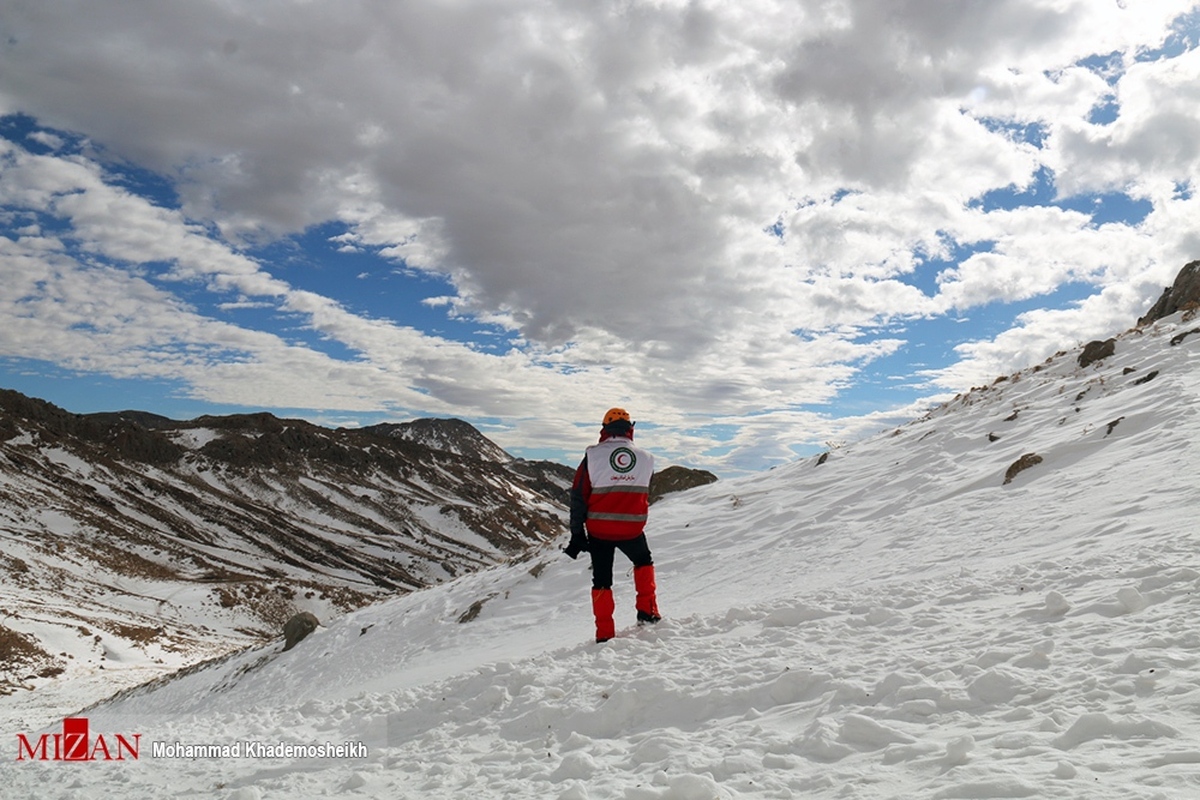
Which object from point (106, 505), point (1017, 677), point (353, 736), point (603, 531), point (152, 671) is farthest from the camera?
point (106, 505)

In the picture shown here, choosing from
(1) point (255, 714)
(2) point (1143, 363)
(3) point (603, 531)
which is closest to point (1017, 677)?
(3) point (603, 531)

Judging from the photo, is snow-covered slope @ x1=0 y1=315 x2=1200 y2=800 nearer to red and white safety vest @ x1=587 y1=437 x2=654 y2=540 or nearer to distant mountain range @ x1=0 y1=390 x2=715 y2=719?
red and white safety vest @ x1=587 y1=437 x2=654 y2=540

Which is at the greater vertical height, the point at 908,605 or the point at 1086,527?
the point at 1086,527

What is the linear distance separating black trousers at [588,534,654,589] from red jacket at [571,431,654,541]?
0.08 metres

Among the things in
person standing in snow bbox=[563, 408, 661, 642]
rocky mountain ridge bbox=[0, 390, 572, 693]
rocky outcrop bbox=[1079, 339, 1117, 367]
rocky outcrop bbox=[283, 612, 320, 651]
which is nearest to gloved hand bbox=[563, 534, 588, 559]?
person standing in snow bbox=[563, 408, 661, 642]

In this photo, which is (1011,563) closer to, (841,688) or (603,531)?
(841,688)

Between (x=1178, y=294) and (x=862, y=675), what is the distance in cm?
2065

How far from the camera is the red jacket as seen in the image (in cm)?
774

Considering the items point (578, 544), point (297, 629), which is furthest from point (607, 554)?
point (297, 629)

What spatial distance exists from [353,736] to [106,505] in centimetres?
12263

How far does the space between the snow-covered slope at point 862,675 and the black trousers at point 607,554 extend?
709 mm

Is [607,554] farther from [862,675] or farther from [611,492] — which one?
[862,675]

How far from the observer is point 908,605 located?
6559mm

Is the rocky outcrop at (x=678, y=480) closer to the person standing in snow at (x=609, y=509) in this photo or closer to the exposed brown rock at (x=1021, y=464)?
the exposed brown rock at (x=1021, y=464)
